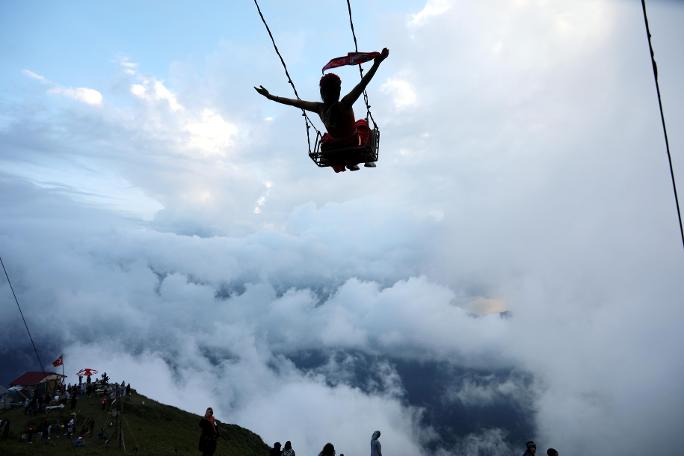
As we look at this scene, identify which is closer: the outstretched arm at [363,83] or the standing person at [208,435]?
the outstretched arm at [363,83]

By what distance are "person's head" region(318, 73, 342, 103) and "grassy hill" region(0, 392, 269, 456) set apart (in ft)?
91.6

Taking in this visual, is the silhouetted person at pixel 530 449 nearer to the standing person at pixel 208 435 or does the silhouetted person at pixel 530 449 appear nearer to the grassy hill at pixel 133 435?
the standing person at pixel 208 435

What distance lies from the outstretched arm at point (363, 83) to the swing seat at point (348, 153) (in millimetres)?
2879

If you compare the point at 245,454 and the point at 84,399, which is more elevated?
the point at 84,399

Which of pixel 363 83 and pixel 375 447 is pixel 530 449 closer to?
pixel 375 447

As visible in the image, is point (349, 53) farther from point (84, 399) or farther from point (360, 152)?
point (84, 399)

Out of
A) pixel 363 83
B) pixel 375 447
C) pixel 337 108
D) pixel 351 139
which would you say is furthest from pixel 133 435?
pixel 363 83

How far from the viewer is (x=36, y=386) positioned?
5431 centimetres

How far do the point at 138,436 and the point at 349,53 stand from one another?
42.6m

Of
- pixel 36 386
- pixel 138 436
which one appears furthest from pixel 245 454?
pixel 36 386

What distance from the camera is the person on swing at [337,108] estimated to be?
788 cm

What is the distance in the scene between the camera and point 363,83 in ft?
25.3

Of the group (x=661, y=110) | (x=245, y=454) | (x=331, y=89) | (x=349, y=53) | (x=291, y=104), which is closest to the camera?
(x=661, y=110)

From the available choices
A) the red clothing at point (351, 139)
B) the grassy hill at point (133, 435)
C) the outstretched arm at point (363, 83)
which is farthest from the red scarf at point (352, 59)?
the grassy hill at point (133, 435)
